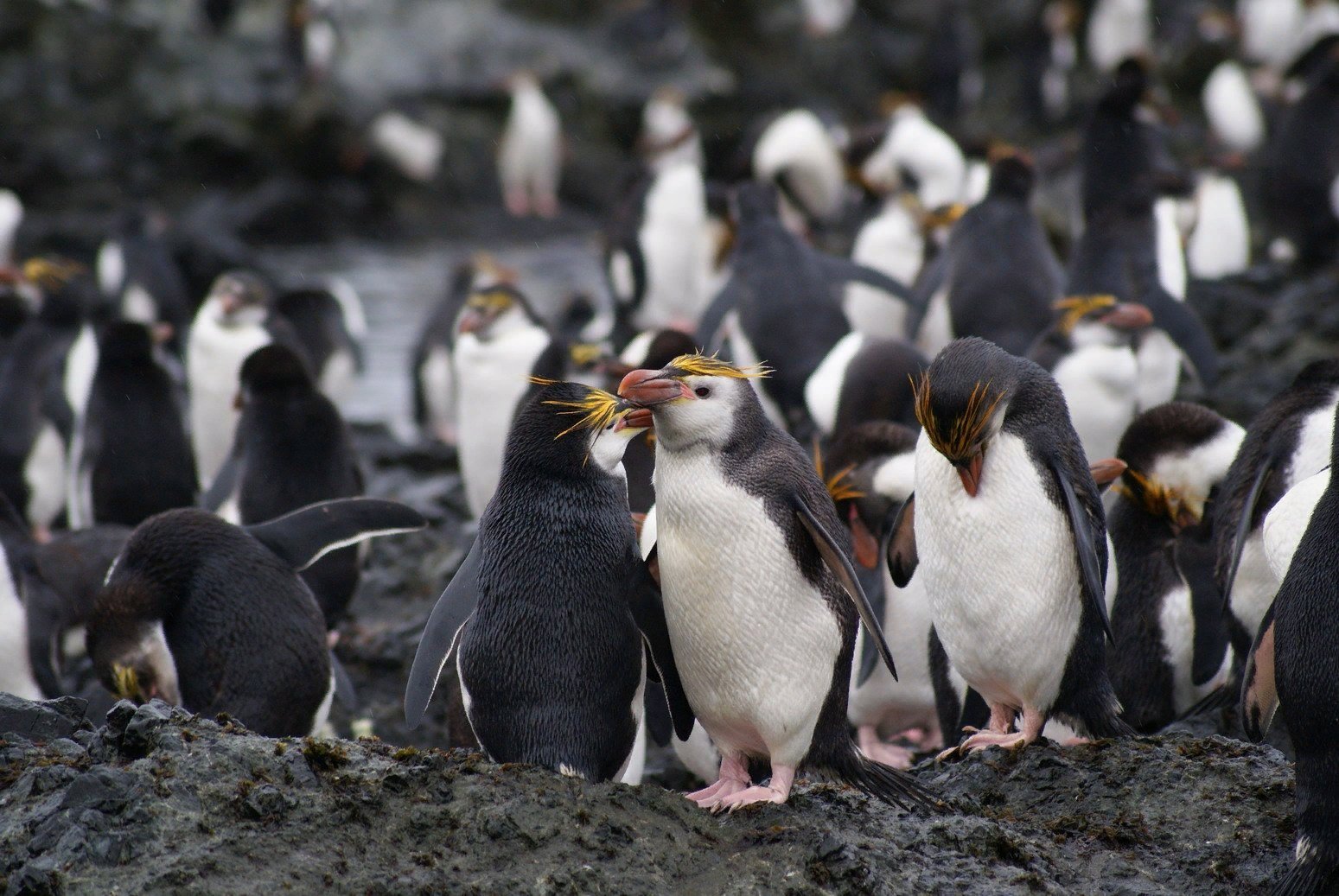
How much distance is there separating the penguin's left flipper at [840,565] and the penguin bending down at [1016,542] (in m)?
0.54

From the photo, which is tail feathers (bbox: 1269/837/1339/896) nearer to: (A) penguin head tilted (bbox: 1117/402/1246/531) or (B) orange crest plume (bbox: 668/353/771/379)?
(B) orange crest plume (bbox: 668/353/771/379)

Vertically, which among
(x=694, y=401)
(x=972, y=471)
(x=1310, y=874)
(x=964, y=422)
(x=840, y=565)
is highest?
(x=694, y=401)

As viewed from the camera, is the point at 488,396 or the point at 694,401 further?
the point at 488,396

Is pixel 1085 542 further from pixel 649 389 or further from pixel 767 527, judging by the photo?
pixel 649 389

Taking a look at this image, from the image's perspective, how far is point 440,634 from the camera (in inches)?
157

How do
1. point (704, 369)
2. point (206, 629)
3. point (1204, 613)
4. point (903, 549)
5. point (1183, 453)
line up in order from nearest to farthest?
1. point (704, 369)
2. point (206, 629)
3. point (903, 549)
4. point (1204, 613)
5. point (1183, 453)

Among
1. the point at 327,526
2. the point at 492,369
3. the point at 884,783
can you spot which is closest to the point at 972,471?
the point at 884,783

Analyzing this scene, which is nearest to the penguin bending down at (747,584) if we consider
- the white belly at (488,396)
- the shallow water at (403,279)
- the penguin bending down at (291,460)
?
the penguin bending down at (291,460)

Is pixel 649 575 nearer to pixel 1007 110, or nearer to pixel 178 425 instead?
pixel 178 425

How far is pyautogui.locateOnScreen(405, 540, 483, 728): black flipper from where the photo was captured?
3.86 m

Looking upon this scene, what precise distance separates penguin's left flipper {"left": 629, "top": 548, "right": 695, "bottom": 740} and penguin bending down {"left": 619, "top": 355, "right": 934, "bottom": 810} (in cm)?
6

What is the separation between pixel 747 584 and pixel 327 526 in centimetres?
192

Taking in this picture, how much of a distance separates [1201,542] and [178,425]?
17.9 ft

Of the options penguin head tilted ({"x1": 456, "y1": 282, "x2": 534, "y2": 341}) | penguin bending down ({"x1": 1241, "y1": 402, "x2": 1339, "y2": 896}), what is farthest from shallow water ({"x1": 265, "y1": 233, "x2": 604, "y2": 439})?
penguin bending down ({"x1": 1241, "y1": 402, "x2": 1339, "y2": 896})
